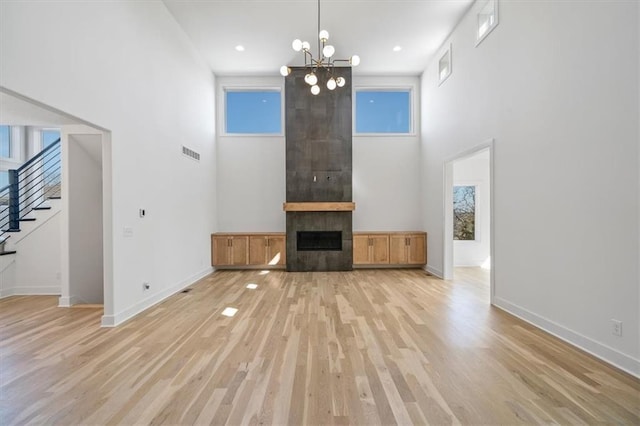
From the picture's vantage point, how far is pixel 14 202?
4.98 meters

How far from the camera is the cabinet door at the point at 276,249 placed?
6.97m

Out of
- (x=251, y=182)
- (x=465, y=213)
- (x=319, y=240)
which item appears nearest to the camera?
(x=319, y=240)

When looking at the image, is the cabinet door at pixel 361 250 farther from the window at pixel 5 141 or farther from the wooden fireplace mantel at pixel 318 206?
the window at pixel 5 141

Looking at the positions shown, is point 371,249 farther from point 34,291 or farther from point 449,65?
point 34,291

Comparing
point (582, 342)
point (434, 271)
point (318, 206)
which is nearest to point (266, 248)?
point (318, 206)

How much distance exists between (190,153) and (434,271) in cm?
571

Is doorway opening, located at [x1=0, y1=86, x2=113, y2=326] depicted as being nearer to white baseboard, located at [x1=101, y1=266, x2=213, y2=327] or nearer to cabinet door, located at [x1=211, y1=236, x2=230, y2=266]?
white baseboard, located at [x1=101, y1=266, x2=213, y2=327]

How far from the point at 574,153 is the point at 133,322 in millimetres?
5209

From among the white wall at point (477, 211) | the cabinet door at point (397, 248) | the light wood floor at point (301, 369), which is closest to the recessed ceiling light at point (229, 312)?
the light wood floor at point (301, 369)

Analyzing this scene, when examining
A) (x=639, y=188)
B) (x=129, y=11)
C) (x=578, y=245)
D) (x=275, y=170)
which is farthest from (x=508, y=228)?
(x=129, y=11)

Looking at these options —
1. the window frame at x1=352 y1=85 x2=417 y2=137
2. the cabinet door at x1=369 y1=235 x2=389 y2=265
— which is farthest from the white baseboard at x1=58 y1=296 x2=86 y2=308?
the window frame at x1=352 y1=85 x2=417 y2=137

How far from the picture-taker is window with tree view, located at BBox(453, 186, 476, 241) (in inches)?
303

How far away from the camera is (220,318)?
12.2 ft

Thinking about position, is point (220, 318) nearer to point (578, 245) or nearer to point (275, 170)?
point (578, 245)
